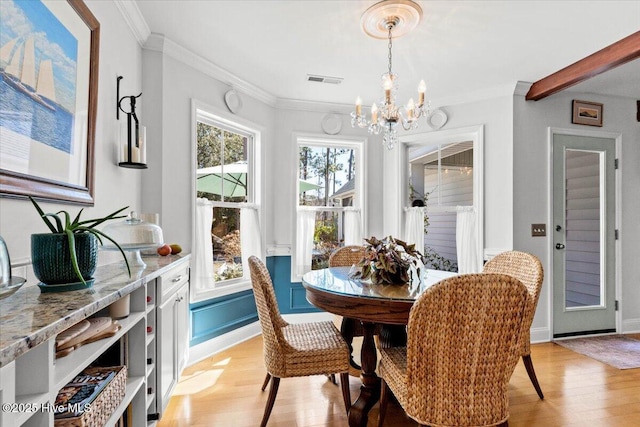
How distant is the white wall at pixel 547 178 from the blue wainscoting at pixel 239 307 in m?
2.38

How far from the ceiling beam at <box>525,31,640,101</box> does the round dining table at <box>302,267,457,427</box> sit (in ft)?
7.33

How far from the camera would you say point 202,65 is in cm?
285

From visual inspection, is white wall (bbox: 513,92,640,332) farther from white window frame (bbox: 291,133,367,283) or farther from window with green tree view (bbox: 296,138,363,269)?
window with green tree view (bbox: 296,138,363,269)

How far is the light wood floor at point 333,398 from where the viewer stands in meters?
1.99

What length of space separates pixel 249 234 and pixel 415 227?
192 cm

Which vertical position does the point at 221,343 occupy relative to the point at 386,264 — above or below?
below

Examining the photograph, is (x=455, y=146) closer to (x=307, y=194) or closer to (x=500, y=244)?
(x=500, y=244)

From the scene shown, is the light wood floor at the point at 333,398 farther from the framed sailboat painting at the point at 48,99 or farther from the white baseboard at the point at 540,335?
the framed sailboat painting at the point at 48,99

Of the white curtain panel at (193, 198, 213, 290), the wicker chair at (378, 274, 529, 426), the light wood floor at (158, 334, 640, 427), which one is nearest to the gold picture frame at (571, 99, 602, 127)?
the light wood floor at (158, 334, 640, 427)

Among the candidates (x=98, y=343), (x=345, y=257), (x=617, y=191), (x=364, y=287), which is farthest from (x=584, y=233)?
(x=98, y=343)

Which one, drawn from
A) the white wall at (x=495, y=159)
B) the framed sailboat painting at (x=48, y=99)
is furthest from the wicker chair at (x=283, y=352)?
the white wall at (x=495, y=159)

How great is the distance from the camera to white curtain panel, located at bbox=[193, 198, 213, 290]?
2.85 m

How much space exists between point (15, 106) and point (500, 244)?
367 centimetres

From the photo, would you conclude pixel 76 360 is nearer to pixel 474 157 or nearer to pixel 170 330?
pixel 170 330
